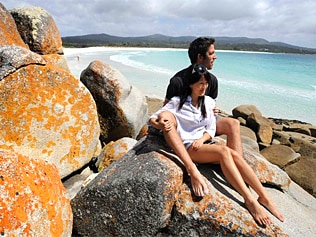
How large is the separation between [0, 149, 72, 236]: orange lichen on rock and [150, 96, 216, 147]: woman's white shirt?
4.47 feet

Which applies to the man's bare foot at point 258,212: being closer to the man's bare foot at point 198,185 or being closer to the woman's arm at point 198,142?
the man's bare foot at point 198,185

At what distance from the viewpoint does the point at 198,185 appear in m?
3.06

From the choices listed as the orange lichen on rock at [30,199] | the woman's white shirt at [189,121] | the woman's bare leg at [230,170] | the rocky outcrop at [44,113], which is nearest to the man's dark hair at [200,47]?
the woman's white shirt at [189,121]

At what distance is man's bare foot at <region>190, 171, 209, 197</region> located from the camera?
3.04m

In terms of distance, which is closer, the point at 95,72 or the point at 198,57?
the point at 198,57

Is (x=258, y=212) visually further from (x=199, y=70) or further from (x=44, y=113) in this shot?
(x=44, y=113)

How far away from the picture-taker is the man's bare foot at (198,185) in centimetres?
304

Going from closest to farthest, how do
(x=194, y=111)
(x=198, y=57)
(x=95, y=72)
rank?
(x=194, y=111) < (x=198, y=57) < (x=95, y=72)

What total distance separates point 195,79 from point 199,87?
0.10 metres

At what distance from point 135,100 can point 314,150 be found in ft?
18.7

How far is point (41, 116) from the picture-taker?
13.1ft

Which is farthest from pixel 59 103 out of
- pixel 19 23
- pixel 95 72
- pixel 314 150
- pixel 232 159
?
pixel 314 150

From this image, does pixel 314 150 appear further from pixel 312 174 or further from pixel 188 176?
pixel 188 176

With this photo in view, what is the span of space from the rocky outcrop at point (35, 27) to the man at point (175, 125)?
3.54m
